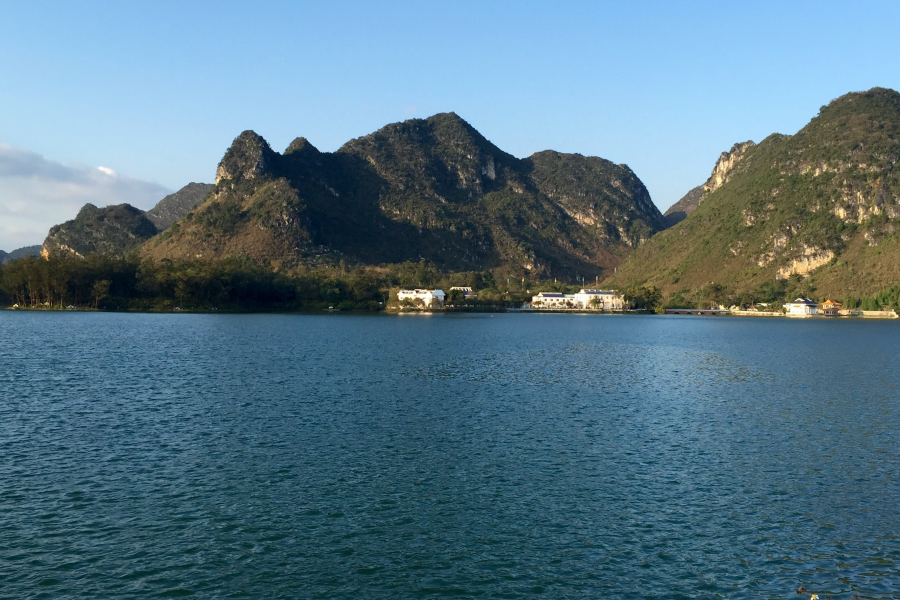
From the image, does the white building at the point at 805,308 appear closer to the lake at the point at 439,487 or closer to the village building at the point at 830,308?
the village building at the point at 830,308

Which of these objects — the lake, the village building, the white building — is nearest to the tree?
the lake

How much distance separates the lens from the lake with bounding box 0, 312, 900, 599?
16.9 m

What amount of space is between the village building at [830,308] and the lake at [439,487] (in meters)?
158

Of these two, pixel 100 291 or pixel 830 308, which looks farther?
pixel 830 308

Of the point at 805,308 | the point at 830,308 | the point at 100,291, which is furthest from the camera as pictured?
the point at 805,308

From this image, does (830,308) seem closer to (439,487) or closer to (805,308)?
(805,308)

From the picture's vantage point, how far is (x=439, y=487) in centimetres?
2416

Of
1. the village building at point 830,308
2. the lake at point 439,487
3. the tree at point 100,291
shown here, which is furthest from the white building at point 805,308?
the tree at point 100,291

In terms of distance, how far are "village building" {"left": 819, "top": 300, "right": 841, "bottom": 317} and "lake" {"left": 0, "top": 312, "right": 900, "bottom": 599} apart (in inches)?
6220

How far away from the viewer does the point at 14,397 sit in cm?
3941

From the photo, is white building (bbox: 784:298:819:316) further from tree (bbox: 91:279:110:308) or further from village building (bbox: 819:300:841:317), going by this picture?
tree (bbox: 91:279:110:308)

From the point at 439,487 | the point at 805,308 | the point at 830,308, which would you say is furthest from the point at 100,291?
the point at 830,308

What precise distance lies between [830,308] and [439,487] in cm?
20090

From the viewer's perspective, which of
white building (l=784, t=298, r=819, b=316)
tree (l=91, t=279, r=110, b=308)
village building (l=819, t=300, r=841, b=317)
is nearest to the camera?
tree (l=91, t=279, r=110, b=308)
